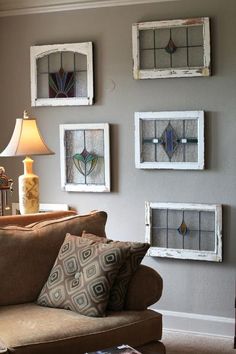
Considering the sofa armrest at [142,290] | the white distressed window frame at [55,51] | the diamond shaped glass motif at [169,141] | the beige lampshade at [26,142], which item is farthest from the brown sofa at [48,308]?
the white distressed window frame at [55,51]

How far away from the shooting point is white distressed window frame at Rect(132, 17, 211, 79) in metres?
4.21

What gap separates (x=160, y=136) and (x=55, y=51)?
1.01 meters

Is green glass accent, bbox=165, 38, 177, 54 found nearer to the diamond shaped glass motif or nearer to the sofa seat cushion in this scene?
the diamond shaped glass motif

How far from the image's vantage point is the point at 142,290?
3422 millimetres

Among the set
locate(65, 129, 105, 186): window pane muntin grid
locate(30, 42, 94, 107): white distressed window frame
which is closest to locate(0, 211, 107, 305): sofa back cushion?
locate(65, 129, 105, 186): window pane muntin grid

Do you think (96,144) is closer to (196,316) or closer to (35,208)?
(35,208)

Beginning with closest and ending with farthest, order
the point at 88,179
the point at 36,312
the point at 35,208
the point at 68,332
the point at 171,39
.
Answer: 1. the point at 68,332
2. the point at 36,312
3. the point at 35,208
4. the point at 171,39
5. the point at 88,179

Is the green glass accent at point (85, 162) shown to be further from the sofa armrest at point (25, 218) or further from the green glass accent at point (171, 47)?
the green glass accent at point (171, 47)

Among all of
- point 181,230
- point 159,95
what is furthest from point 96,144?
point 181,230

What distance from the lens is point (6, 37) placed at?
4828mm

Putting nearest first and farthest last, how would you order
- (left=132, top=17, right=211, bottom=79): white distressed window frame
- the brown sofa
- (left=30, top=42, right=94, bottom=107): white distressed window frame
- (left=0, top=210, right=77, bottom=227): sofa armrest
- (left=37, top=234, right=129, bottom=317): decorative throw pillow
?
the brown sofa → (left=37, top=234, right=129, bottom=317): decorative throw pillow → (left=0, top=210, right=77, bottom=227): sofa armrest → (left=132, top=17, right=211, bottom=79): white distressed window frame → (left=30, top=42, right=94, bottom=107): white distressed window frame

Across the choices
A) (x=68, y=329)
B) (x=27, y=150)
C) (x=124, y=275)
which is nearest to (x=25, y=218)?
(x=27, y=150)

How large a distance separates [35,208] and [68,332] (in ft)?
3.78

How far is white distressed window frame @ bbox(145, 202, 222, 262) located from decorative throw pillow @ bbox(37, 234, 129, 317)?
103 centimetres
